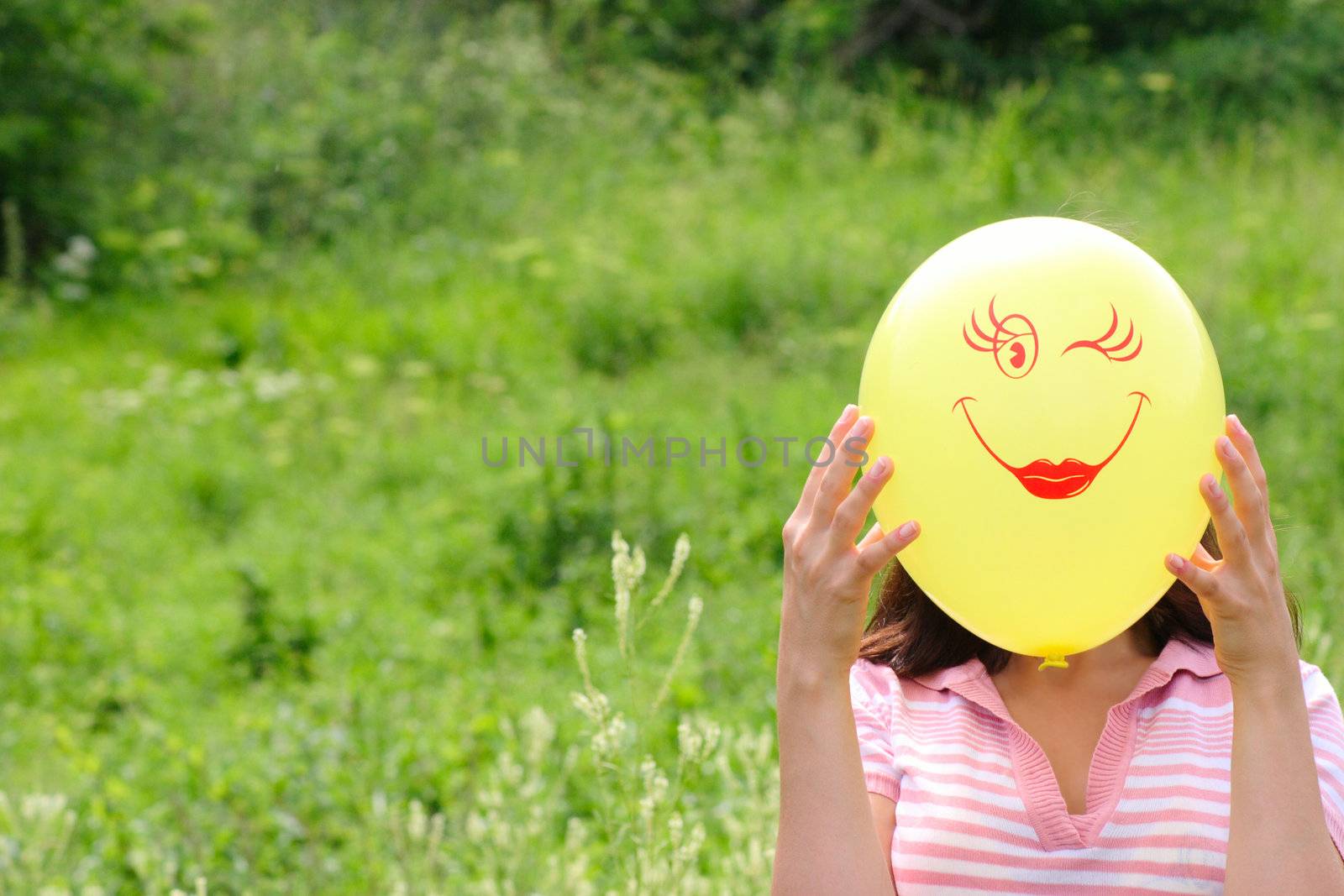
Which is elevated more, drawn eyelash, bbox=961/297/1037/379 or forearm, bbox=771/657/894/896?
drawn eyelash, bbox=961/297/1037/379

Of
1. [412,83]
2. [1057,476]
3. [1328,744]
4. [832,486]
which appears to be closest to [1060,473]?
[1057,476]

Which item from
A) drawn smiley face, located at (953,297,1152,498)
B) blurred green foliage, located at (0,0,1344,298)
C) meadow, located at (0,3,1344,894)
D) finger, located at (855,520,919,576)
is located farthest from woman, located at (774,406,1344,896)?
blurred green foliage, located at (0,0,1344,298)

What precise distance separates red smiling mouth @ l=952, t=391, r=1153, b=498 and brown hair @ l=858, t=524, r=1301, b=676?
0.96 ft

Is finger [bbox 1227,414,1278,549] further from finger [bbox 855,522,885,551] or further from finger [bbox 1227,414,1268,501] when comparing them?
finger [bbox 855,522,885,551]

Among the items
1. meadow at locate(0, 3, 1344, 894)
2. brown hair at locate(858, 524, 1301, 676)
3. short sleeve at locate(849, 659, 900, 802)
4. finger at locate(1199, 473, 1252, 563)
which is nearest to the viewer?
finger at locate(1199, 473, 1252, 563)

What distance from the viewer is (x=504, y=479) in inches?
182

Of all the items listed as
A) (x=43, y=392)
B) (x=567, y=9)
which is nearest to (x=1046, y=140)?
(x=567, y=9)

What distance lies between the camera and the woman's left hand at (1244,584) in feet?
4.01

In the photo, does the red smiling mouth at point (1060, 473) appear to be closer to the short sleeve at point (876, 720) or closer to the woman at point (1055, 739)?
the woman at point (1055, 739)

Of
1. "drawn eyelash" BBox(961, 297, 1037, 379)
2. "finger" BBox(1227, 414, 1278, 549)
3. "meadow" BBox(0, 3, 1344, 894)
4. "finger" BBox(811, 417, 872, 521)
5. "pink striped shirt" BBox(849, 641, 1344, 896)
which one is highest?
"drawn eyelash" BBox(961, 297, 1037, 379)

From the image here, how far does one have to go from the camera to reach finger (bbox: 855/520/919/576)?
1269 mm

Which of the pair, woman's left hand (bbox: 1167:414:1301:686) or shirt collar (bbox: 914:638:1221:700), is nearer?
woman's left hand (bbox: 1167:414:1301:686)

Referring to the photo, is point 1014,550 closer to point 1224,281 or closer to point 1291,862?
point 1291,862

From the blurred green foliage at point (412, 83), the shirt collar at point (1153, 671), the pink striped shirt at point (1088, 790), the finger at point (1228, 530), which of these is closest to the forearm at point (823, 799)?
the pink striped shirt at point (1088, 790)
